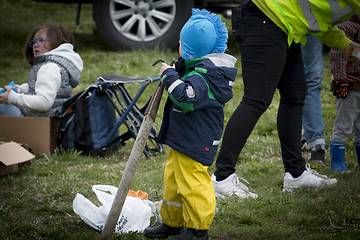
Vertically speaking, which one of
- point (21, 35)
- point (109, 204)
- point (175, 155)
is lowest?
point (21, 35)

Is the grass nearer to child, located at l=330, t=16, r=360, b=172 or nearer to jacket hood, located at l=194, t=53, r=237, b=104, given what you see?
child, located at l=330, t=16, r=360, b=172

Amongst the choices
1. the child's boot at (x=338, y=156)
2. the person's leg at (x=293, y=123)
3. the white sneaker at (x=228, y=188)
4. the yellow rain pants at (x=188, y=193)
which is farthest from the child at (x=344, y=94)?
the yellow rain pants at (x=188, y=193)

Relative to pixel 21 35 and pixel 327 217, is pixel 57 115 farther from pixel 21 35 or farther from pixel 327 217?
pixel 21 35

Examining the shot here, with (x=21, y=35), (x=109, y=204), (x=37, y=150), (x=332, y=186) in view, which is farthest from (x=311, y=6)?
(x=21, y=35)

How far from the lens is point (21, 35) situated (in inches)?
359

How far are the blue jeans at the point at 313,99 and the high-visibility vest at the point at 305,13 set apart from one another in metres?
1.38

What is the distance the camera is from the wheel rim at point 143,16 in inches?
298

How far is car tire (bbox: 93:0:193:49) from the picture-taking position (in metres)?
7.58

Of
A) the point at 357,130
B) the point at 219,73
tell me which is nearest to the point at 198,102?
the point at 219,73

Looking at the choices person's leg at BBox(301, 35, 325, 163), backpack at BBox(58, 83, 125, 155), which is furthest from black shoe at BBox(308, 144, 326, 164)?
backpack at BBox(58, 83, 125, 155)

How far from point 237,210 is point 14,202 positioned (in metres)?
1.50

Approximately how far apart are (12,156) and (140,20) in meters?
3.78

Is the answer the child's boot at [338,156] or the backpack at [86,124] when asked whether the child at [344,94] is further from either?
the backpack at [86,124]

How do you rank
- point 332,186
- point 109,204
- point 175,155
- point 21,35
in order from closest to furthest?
point 175,155 < point 109,204 < point 332,186 < point 21,35
